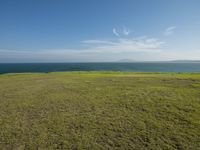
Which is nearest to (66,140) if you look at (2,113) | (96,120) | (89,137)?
(89,137)

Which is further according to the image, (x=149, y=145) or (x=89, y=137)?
(x=89, y=137)

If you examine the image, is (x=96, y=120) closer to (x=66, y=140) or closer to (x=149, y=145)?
(x=66, y=140)

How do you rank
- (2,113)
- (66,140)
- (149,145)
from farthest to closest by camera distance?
1. (2,113)
2. (66,140)
3. (149,145)

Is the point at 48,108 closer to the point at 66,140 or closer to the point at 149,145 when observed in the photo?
the point at 66,140

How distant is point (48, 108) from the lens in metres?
7.82

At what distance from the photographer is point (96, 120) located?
6.17 m

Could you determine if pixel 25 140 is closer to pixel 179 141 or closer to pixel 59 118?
pixel 59 118

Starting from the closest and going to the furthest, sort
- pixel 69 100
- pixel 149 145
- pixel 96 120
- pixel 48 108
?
1. pixel 149 145
2. pixel 96 120
3. pixel 48 108
4. pixel 69 100

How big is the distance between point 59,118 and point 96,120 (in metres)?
1.59

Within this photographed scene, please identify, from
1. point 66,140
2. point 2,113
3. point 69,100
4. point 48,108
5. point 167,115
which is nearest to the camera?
point 66,140

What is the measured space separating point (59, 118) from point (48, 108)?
1.67 m

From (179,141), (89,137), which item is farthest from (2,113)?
(179,141)

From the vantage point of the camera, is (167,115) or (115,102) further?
(115,102)

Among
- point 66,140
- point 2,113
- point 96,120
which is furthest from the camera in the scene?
point 2,113
